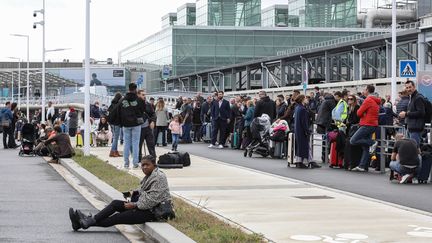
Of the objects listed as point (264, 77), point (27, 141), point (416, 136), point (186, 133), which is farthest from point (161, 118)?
point (264, 77)

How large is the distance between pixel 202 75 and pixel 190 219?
79202 mm

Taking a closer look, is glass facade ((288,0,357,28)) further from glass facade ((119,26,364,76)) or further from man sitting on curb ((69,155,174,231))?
man sitting on curb ((69,155,174,231))

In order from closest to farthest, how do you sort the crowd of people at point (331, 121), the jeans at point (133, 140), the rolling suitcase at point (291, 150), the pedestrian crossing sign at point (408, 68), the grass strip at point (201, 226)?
the grass strip at point (201, 226) → the crowd of people at point (331, 121) → the jeans at point (133, 140) → the rolling suitcase at point (291, 150) → the pedestrian crossing sign at point (408, 68)

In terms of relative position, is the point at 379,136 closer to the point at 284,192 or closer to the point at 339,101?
the point at 339,101

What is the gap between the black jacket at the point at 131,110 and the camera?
18.6 m

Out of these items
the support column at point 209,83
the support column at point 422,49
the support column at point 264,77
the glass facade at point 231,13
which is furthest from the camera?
the glass facade at point 231,13

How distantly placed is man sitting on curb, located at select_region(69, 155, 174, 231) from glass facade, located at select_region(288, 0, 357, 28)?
86559 millimetres

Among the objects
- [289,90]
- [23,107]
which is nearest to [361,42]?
[289,90]

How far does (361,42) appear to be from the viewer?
57.9 m

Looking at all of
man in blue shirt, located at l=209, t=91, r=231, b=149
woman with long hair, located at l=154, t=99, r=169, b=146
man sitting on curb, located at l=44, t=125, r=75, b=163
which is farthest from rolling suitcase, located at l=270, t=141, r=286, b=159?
woman with long hair, located at l=154, t=99, r=169, b=146

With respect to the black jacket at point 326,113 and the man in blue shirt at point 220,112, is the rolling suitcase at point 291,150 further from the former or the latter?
the man in blue shirt at point 220,112

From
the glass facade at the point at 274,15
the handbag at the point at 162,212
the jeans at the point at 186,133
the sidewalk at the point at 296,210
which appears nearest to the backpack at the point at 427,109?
the sidewalk at the point at 296,210

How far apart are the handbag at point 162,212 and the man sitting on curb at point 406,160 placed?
250 inches

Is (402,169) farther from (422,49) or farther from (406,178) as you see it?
(422,49)
